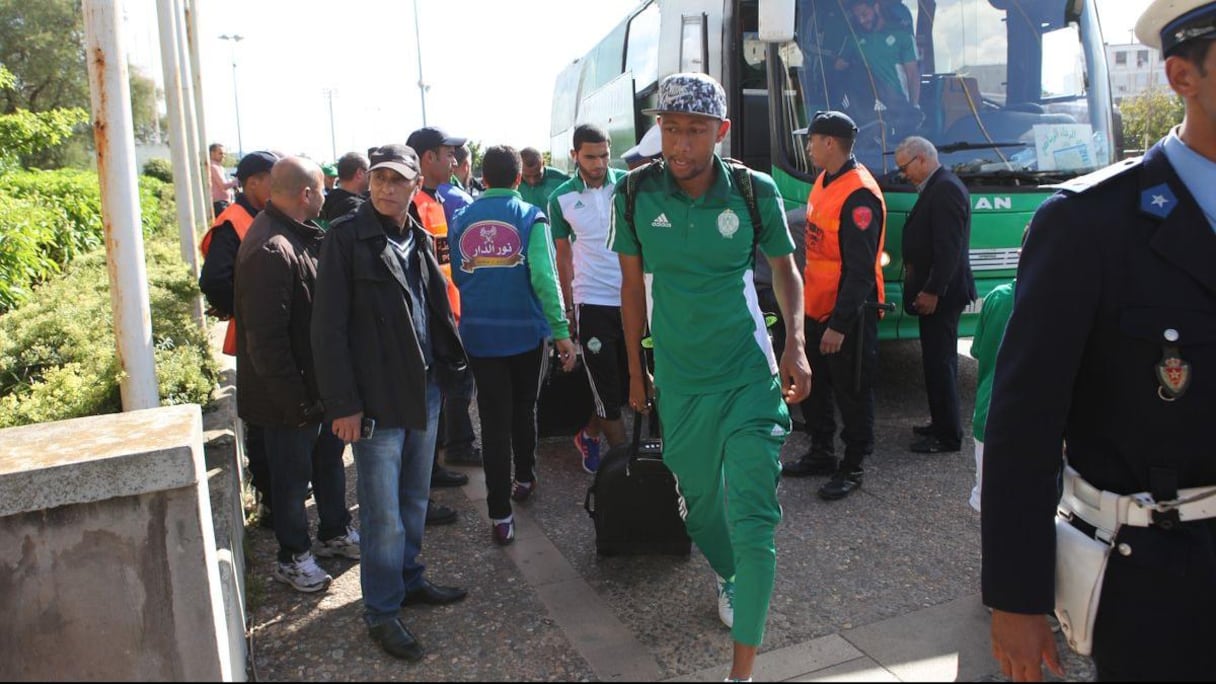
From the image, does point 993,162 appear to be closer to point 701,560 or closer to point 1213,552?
point 701,560

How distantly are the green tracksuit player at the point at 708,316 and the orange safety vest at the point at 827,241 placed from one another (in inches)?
69.3

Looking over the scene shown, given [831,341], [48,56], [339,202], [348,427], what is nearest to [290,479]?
[348,427]

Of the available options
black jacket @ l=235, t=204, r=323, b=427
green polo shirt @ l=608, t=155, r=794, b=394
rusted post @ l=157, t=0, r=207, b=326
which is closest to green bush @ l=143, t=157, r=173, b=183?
rusted post @ l=157, t=0, r=207, b=326

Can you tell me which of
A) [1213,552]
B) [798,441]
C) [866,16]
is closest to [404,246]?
[1213,552]

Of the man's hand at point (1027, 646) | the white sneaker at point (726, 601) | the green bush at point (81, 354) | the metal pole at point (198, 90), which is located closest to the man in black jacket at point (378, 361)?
the white sneaker at point (726, 601)

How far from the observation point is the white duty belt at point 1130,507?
1771 mm

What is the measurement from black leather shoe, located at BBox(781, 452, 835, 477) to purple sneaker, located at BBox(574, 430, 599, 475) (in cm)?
117

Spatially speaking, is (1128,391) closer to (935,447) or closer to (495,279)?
(495,279)

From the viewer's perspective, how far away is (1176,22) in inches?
72.7

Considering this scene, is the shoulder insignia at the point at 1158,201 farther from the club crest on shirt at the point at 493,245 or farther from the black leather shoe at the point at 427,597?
the club crest on shirt at the point at 493,245

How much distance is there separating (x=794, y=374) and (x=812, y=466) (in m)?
2.18

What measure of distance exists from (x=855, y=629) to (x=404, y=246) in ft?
7.69

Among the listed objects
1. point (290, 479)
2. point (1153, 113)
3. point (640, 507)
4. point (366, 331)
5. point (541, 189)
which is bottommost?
point (640, 507)

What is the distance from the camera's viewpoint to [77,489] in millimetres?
2795
